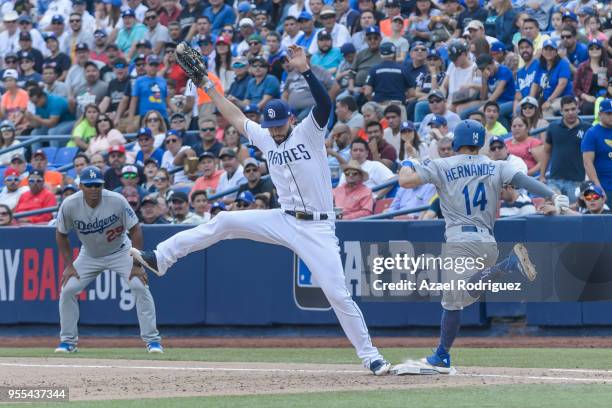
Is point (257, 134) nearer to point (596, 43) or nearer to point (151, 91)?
point (596, 43)

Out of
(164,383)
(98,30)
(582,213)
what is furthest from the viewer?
(98,30)

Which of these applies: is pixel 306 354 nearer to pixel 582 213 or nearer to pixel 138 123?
pixel 582 213

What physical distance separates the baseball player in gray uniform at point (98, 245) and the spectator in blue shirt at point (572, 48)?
23.2 ft

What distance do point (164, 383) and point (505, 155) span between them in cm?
609

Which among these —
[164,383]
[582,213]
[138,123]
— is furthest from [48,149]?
[164,383]

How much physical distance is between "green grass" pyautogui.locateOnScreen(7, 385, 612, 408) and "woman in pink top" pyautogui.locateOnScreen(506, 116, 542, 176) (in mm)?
6696

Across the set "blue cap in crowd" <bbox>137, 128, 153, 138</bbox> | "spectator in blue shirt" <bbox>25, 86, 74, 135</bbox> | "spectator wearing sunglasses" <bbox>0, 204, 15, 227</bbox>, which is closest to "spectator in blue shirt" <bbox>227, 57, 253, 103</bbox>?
"blue cap in crowd" <bbox>137, 128, 153, 138</bbox>

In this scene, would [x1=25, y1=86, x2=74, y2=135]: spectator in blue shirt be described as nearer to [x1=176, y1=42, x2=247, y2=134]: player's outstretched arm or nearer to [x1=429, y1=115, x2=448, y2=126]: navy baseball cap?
[x1=429, y1=115, x2=448, y2=126]: navy baseball cap

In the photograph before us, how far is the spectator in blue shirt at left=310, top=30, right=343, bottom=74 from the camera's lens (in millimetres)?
18859

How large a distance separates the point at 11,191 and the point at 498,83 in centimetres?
722

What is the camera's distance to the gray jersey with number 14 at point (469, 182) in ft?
30.9

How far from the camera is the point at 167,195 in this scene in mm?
16484

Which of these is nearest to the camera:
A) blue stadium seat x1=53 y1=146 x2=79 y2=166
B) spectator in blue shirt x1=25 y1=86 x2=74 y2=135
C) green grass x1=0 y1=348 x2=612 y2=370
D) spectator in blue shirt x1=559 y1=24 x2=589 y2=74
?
green grass x1=0 y1=348 x2=612 y2=370

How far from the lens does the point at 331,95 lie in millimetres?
18094
